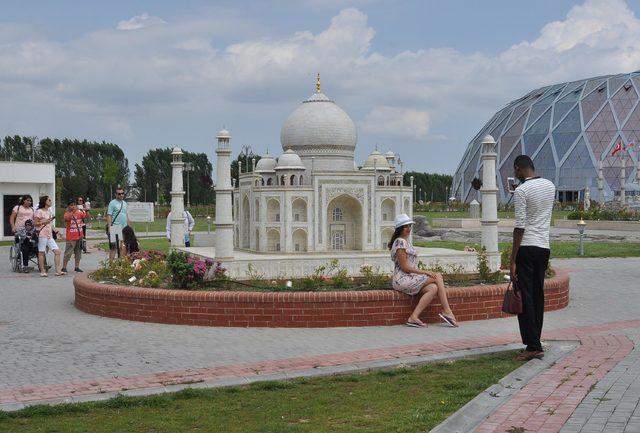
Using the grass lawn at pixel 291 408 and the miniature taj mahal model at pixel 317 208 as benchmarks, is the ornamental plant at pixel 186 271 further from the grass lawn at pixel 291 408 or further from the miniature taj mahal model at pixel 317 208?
the miniature taj mahal model at pixel 317 208

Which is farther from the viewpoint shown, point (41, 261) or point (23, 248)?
point (23, 248)

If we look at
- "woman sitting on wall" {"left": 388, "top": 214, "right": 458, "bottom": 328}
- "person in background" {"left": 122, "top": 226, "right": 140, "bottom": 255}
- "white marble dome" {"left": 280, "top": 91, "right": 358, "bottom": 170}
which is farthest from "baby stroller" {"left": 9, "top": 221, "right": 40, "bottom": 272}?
"woman sitting on wall" {"left": 388, "top": 214, "right": 458, "bottom": 328}

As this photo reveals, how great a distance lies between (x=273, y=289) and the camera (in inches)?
398

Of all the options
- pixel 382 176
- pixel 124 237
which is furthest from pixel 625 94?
pixel 124 237

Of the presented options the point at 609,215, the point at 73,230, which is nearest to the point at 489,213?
the point at 73,230

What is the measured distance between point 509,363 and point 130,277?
5.95 m

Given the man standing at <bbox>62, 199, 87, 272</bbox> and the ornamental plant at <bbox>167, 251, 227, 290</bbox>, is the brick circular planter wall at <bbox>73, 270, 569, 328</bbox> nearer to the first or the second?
the ornamental plant at <bbox>167, 251, 227, 290</bbox>

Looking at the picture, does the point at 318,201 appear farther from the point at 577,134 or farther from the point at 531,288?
the point at 577,134

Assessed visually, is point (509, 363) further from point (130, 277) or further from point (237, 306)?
point (130, 277)

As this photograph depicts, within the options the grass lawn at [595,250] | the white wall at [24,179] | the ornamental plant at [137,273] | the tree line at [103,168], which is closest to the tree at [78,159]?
the tree line at [103,168]

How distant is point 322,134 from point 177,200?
4.44m

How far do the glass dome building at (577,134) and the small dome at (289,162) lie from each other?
54.3 meters

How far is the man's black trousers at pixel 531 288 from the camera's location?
7.31 meters

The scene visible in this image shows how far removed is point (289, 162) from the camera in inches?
693
